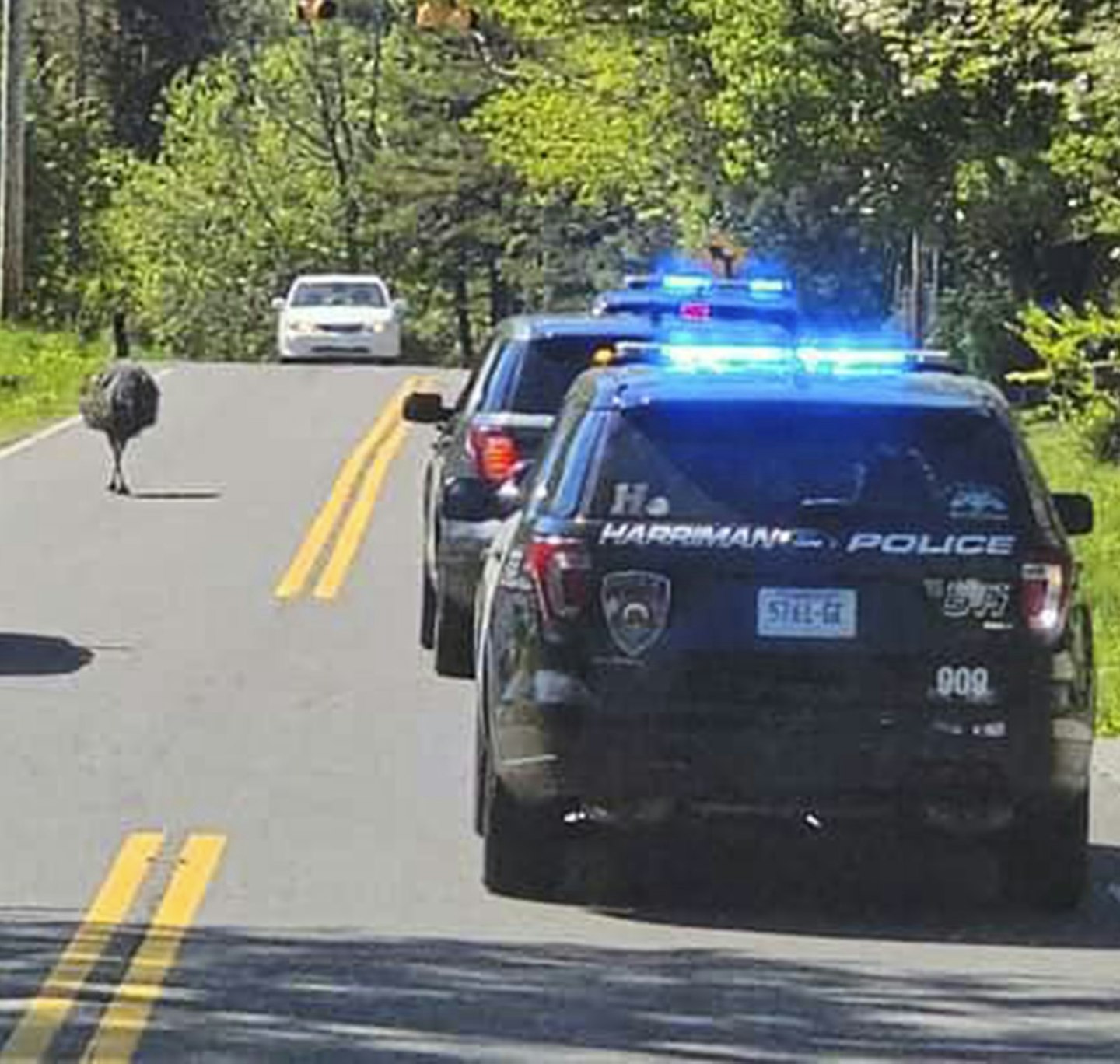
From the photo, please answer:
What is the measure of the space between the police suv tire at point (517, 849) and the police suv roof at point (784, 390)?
130 cm

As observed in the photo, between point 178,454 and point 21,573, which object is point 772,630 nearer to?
point 21,573

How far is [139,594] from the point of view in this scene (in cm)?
1945

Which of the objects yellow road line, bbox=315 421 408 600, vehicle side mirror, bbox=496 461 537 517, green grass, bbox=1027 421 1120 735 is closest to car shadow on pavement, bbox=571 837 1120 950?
green grass, bbox=1027 421 1120 735

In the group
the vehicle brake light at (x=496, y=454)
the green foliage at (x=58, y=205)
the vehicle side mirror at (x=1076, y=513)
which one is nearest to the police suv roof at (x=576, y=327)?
the vehicle brake light at (x=496, y=454)

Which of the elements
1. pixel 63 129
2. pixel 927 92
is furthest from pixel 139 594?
pixel 63 129

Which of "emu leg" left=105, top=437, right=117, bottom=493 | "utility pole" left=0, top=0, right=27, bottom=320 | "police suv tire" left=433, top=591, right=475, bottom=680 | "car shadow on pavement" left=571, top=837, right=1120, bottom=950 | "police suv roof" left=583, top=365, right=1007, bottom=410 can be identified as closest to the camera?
"car shadow on pavement" left=571, top=837, right=1120, bottom=950

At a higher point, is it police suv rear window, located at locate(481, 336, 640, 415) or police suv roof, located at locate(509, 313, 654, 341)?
police suv roof, located at locate(509, 313, 654, 341)

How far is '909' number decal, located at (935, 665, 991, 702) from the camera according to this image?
10125 mm

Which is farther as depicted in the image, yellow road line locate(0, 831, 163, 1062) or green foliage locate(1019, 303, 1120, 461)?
green foliage locate(1019, 303, 1120, 461)

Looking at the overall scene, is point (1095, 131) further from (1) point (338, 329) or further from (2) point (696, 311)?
(1) point (338, 329)

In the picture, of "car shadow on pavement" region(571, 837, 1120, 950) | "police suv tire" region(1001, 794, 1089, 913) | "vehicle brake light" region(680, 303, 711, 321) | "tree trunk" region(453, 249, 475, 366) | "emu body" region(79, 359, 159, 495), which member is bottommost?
"tree trunk" region(453, 249, 475, 366)

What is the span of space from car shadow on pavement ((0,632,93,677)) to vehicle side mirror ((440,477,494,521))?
2.40 m

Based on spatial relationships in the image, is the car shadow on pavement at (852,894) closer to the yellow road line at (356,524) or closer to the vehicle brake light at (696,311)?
the vehicle brake light at (696,311)

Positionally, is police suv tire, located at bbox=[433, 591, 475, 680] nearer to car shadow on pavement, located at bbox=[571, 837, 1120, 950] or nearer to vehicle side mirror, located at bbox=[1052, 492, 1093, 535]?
vehicle side mirror, located at bbox=[1052, 492, 1093, 535]
